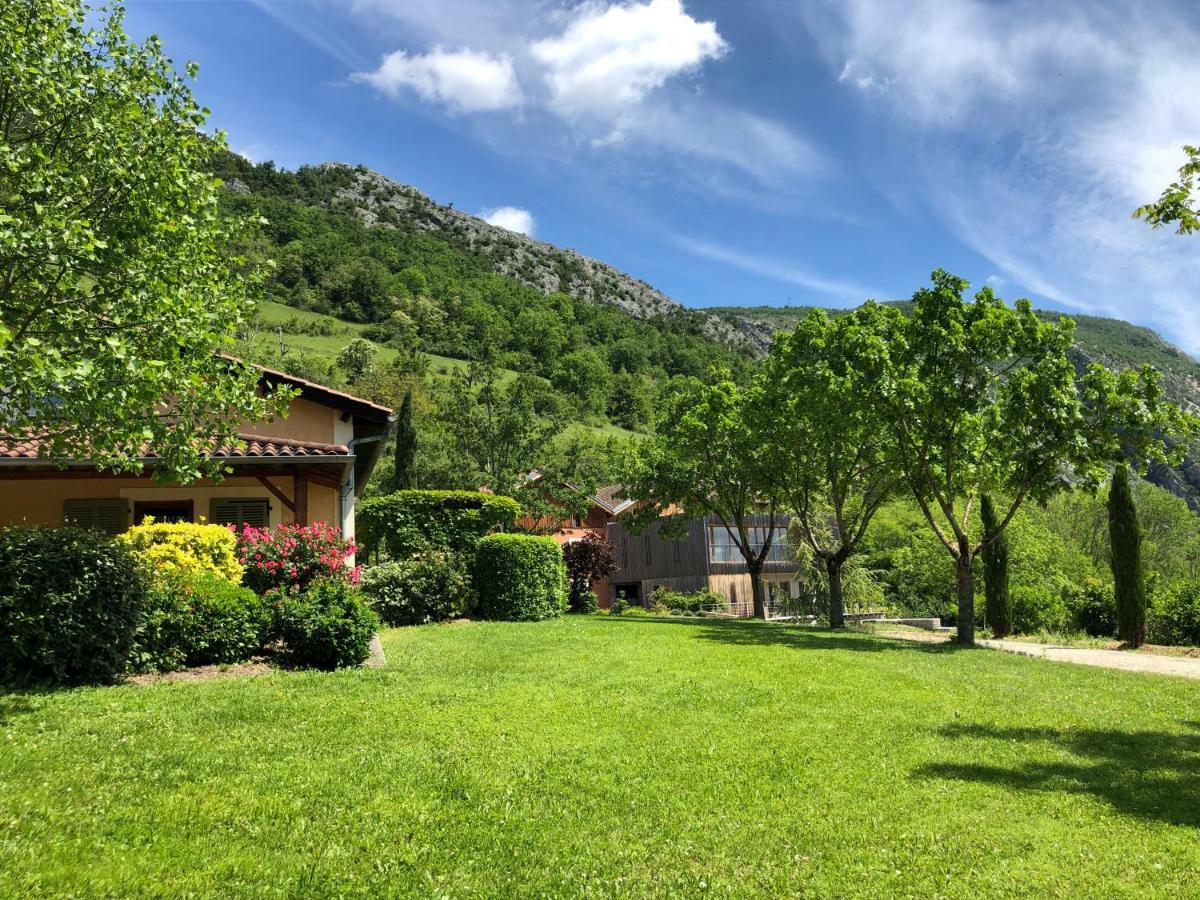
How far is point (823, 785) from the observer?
592cm

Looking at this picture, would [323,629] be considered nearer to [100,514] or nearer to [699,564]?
[100,514]

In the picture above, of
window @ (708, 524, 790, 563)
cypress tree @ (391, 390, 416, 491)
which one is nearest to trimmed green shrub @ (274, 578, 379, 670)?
cypress tree @ (391, 390, 416, 491)

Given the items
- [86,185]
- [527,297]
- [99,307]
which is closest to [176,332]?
[99,307]

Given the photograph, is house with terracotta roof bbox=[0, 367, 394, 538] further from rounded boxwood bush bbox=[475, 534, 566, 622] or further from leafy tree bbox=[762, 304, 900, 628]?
leafy tree bbox=[762, 304, 900, 628]

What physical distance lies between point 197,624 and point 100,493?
7907 millimetres

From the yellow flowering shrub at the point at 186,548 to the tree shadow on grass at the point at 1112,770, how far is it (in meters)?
8.80

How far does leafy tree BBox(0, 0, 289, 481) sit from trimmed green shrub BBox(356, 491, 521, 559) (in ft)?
27.1

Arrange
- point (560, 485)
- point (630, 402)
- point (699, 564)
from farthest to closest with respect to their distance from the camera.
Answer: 1. point (630, 402)
2. point (699, 564)
3. point (560, 485)

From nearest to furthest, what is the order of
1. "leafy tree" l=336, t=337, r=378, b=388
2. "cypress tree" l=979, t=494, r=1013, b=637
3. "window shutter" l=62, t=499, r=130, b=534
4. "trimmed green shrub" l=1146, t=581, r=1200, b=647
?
1. "window shutter" l=62, t=499, r=130, b=534
2. "trimmed green shrub" l=1146, t=581, r=1200, b=647
3. "cypress tree" l=979, t=494, r=1013, b=637
4. "leafy tree" l=336, t=337, r=378, b=388

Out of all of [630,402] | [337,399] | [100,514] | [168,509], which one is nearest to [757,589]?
[337,399]

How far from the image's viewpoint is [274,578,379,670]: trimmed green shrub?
9812 millimetres

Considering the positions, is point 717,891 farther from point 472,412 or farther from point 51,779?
point 472,412

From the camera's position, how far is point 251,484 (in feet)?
52.7

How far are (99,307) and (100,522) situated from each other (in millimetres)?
9414
